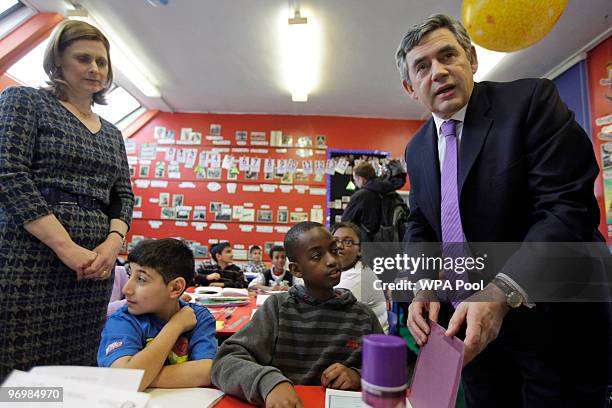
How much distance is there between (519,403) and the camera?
0.90 m

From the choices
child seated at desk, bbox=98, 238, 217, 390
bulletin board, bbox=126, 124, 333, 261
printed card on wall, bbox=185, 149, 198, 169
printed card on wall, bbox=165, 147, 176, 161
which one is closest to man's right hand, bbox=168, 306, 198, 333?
child seated at desk, bbox=98, 238, 217, 390

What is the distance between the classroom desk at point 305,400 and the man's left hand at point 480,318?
11.9 inches

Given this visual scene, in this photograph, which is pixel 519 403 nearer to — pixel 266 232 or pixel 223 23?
pixel 223 23

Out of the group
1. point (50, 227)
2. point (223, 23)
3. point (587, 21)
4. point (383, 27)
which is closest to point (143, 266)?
point (50, 227)

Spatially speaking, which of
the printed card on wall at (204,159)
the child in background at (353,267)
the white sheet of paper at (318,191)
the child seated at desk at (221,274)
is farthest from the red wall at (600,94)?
the printed card on wall at (204,159)

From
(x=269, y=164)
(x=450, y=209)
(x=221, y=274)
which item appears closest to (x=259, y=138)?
(x=269, y=164)

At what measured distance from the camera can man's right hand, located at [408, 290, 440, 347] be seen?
615 millimetres

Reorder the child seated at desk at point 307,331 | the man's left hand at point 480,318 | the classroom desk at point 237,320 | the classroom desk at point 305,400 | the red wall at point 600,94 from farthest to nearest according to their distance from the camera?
the red wall at point 600,94
the classroom desk at point 237,320
the child seated at desk at point 307,331
the classroom desk at point 305,400
the man's left hand at point 480,318

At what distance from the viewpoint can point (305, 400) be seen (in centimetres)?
67

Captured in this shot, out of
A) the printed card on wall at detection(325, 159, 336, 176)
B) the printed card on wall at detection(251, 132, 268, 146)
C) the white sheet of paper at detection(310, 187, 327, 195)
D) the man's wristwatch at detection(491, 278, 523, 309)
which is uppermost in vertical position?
the printed card on wall at detection(251, 132, 268, 146)

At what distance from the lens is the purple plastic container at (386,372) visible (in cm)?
32

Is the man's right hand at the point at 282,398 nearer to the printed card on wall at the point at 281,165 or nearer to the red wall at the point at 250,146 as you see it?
the red wall at the point at 250,146

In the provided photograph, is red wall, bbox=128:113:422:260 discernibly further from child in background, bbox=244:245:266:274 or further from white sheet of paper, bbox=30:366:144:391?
white sheet of paper, bbox=30:366:144:391

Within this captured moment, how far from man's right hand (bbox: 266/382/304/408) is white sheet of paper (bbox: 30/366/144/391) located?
0.23 metres
